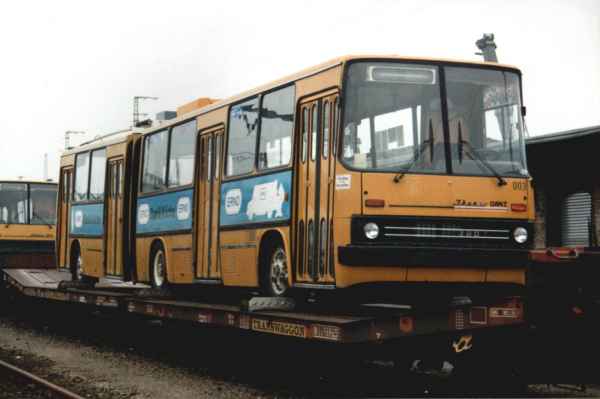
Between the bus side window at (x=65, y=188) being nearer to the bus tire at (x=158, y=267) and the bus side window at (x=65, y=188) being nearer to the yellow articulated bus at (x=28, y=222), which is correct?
the yellow articulated bus at (x=28, y=222)

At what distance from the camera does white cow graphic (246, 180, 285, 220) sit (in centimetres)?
1147

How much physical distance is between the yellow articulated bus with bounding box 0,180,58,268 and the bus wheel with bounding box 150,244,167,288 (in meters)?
9.49

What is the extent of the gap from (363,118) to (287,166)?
1401 millimetres

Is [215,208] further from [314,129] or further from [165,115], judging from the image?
[165,115]

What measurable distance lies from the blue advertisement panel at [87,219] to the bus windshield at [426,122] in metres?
9.21

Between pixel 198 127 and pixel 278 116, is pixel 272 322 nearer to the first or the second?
pixel 278 116

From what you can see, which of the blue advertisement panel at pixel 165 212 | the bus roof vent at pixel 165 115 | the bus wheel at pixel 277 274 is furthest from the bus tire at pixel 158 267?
the bus wheel at pixel 277 274

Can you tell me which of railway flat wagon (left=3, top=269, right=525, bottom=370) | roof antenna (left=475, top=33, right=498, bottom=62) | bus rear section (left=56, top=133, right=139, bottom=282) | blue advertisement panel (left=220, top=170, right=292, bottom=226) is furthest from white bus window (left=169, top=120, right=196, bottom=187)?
roof antenna (left=475, top=33, right=498, bottom=62)

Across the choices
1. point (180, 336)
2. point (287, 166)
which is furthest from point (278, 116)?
point (180, 336)

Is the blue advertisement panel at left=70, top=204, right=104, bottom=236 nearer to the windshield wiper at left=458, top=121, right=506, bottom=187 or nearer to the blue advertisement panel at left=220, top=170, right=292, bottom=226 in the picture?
the blue advertisement panel at left=220, top=170, right=292, bottom=226

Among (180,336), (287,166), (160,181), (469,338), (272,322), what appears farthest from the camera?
(180,336)

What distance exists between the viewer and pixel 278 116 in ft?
38.8

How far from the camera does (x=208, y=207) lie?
1373cm

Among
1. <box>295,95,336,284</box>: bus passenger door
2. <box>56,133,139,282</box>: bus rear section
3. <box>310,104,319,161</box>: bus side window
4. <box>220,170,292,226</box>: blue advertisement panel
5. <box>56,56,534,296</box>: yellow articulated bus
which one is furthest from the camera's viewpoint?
<box>56,133,139,282</box>: bus rear section
